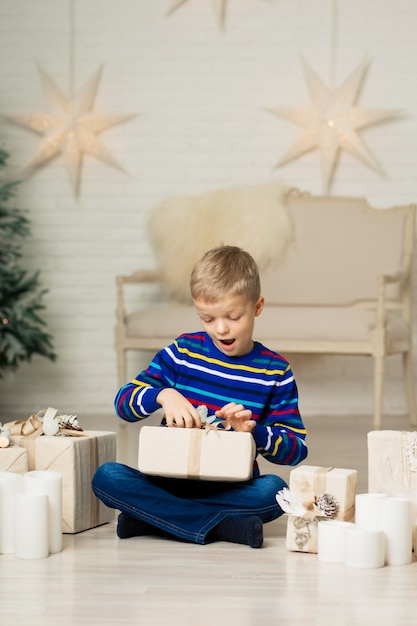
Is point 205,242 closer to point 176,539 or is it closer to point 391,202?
point 391,202

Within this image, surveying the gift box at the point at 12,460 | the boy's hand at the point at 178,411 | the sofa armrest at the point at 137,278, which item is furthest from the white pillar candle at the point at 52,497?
the sofa armrest at the point at 137,278

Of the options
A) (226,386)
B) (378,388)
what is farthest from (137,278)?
(226,386)

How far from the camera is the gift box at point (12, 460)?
1.94 meters

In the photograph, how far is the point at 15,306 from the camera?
4.30 m

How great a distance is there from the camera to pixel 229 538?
6.13 ft

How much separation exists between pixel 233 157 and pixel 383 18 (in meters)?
1.00

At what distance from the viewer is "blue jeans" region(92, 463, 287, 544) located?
188cm

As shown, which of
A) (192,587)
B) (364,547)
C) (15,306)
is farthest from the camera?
(15,306)

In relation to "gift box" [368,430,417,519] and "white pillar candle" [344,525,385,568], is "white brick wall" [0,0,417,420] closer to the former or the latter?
"gift box" [368,430,417,519]

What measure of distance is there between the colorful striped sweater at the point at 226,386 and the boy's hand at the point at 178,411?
0.05 m

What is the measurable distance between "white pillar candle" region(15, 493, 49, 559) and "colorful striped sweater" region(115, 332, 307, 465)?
32cm

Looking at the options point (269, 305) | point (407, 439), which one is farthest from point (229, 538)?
point (269, 305)

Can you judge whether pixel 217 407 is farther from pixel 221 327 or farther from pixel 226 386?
pixel 221 327

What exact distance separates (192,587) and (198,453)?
1.11 ft
